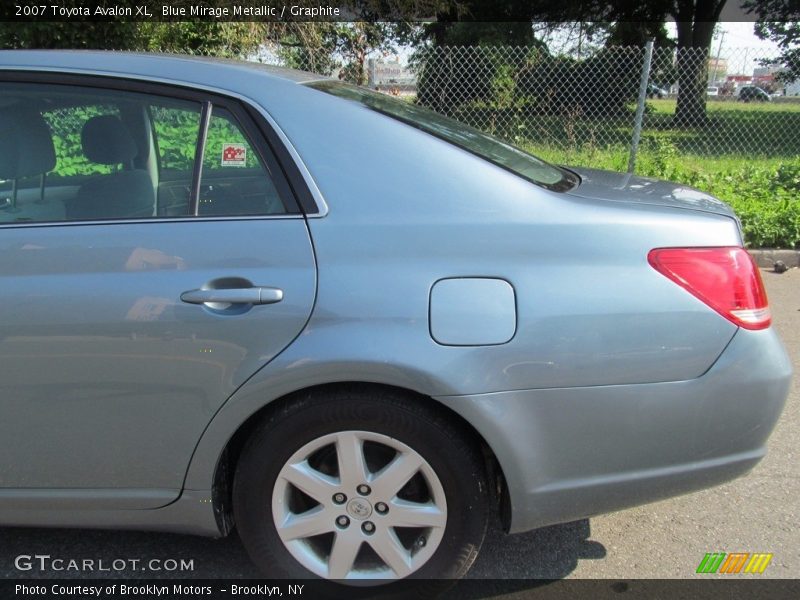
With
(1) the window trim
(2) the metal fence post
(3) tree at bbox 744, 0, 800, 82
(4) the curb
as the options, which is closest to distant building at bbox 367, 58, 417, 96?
(2) the metal fence post

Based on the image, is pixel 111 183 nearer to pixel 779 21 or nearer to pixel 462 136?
pixel 462 136

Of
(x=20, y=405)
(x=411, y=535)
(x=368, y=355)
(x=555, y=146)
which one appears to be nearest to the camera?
(x=368, y=355)

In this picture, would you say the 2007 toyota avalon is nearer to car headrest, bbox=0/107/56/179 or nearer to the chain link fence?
car headrest, bbox=0/107/56/179

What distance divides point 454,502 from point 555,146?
7.16 metres

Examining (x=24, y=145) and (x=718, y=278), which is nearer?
(x=718, y=278)

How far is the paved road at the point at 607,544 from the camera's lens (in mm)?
2471

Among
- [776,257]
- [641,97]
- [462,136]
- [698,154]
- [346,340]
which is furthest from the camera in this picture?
[698,154]

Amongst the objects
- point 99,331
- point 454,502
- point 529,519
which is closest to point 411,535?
point 454,502

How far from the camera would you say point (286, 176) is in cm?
207

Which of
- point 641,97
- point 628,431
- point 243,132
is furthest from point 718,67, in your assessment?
point 243,132

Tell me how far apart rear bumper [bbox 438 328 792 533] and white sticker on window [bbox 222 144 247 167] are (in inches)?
36.7

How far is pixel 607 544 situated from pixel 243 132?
6.35 ft

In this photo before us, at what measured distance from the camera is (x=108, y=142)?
235 cm

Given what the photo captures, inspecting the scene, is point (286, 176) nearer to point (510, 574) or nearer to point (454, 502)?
point (454, 502)
